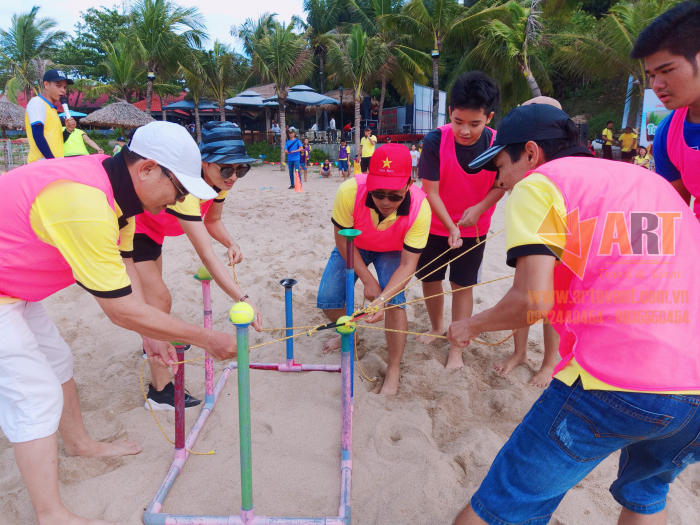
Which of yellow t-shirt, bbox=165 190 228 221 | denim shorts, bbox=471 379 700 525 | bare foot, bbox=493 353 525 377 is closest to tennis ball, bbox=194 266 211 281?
yellow t-shirt, bbox=165 190 228 221

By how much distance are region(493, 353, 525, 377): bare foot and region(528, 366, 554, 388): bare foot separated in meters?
0.19

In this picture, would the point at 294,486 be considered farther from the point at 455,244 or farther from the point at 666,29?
the point at 666,29

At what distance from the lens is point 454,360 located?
11.7 feet

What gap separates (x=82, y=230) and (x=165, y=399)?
5.86 ft

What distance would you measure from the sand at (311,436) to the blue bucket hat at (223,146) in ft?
5.10

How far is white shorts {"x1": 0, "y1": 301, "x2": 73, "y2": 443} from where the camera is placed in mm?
1882

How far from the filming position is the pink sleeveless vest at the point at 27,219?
5.78ft

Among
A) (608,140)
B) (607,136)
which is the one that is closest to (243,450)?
(607,136)

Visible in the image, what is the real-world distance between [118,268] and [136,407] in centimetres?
169

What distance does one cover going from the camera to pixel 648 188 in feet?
4.76

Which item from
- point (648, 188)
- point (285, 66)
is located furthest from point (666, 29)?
point (285, 66)

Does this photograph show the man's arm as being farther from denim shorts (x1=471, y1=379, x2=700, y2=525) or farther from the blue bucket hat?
the blue bucket hat

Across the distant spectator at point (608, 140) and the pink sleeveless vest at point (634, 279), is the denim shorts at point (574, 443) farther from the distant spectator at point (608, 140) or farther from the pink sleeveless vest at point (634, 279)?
the distant spectator at point (608, 140)

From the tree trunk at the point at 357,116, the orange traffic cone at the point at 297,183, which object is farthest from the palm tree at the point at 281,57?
the orange traffic cone at the point at 297,183
